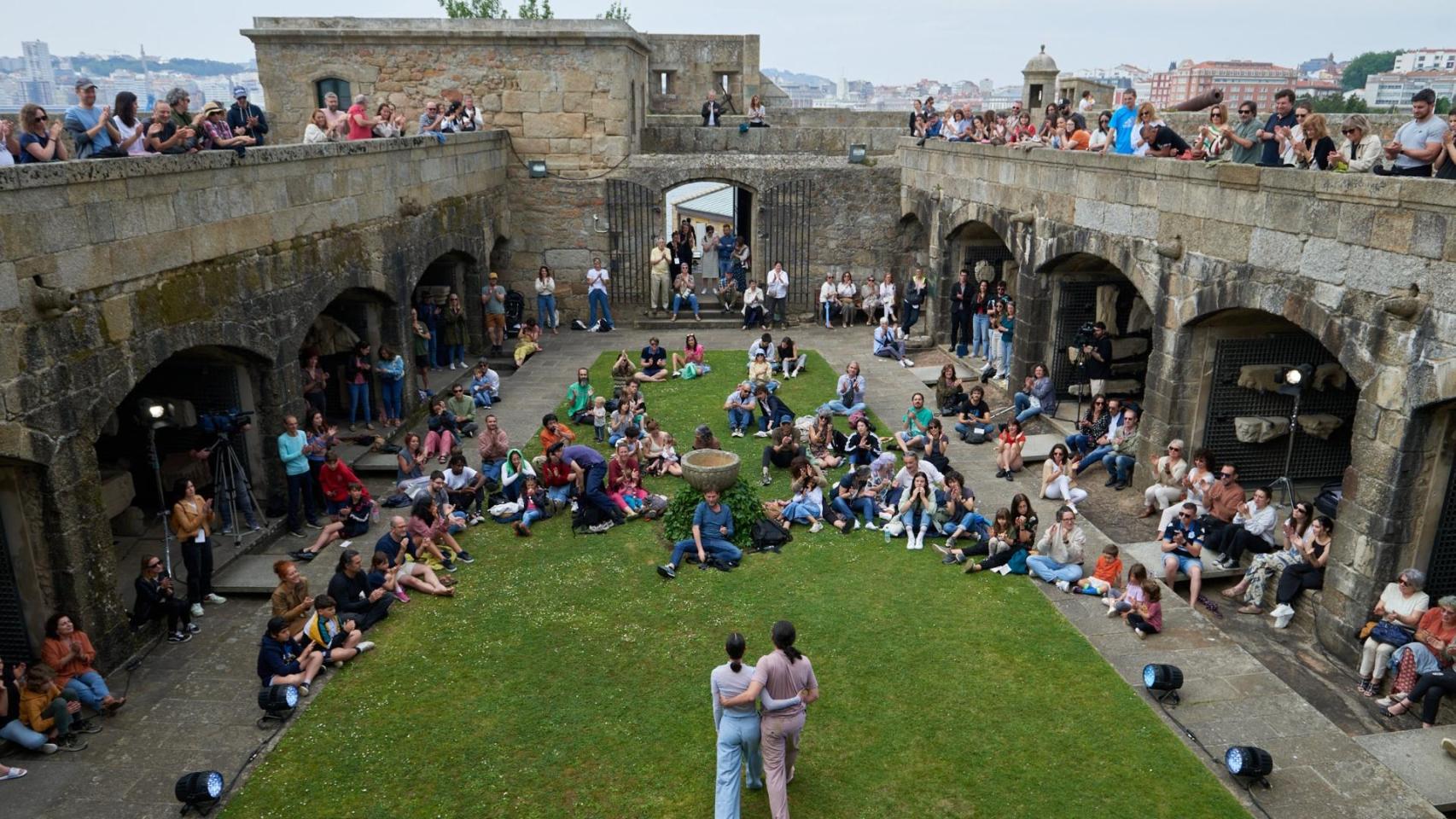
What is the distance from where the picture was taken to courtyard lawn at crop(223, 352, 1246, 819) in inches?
270

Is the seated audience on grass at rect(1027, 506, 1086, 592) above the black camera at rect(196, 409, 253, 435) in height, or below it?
below

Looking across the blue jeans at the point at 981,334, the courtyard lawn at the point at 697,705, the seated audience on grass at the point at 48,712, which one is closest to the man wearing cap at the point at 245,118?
the courtyard lawn at the point at 697,705

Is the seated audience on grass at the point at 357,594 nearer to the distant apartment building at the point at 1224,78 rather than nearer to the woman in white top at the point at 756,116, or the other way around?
the woman in white top at the point at 756,116

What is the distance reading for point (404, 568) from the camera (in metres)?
9.88

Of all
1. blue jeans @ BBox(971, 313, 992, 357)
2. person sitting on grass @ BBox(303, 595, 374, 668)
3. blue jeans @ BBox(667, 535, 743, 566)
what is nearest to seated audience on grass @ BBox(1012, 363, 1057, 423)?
blue jeans @ BBox(971, 313, 992, 357)

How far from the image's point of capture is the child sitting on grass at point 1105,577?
9.66m

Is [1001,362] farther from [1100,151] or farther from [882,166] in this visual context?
[882,166]

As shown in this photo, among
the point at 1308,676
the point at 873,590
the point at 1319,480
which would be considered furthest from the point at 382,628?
the point at 1319,480

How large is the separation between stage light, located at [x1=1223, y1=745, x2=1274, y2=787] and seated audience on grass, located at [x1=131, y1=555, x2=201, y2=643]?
28.3ft

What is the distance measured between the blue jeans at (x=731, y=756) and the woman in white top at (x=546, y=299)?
15.2 meters

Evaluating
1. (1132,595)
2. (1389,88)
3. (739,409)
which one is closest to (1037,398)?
(739,409)

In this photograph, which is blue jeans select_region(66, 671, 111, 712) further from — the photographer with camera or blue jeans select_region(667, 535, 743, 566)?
the photographer with camera

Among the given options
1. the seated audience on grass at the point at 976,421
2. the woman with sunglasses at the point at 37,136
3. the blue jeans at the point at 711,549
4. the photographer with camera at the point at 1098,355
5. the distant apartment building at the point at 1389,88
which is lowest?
the blue jeans at the point at 711,549

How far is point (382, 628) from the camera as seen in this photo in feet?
30.0
